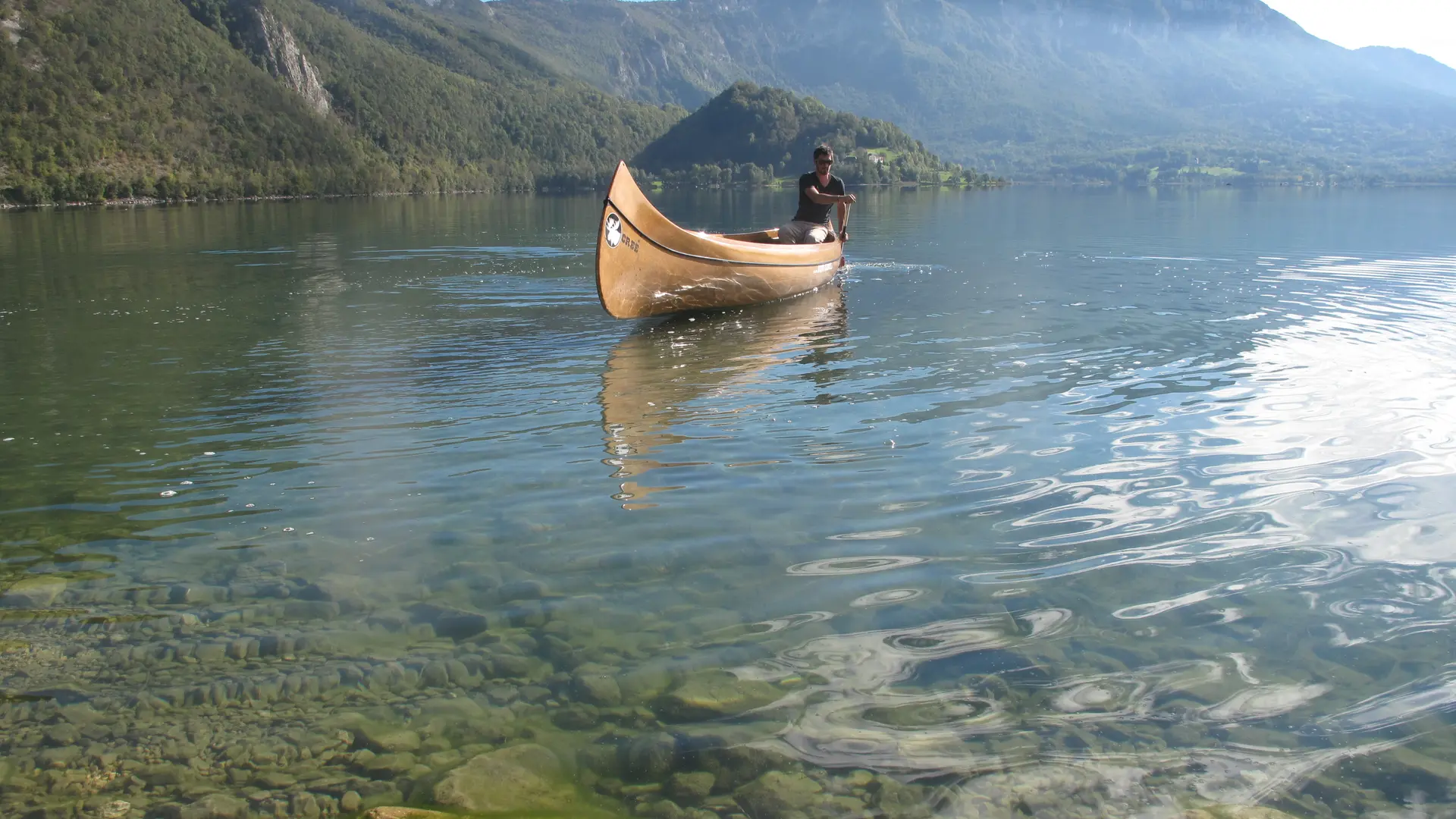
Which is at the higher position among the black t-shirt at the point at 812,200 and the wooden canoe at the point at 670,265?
the black t-shirt at the point at 812,200

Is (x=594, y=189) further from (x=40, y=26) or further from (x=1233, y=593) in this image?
(x=1233, y=593)

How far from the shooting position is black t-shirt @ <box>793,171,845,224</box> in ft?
73.3

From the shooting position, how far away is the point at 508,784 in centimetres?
457

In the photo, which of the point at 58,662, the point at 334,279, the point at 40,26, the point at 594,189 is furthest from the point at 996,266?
the point at 40,26

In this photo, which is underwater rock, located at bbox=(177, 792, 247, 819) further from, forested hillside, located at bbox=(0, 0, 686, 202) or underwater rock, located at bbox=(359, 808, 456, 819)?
forested hillside, located at bbox=(0, 0, 686, 202)

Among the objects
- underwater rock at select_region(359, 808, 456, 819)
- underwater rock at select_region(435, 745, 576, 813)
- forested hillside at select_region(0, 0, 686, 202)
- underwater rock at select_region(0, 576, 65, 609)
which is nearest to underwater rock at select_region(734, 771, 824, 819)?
underwater rock at select_region(435, 745, 576, 813)

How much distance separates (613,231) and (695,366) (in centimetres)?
379

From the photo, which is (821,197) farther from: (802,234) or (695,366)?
(695,366)

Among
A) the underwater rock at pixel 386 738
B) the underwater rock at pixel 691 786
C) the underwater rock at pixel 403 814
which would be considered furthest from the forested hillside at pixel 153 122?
the underwater rock at pixel 691 786

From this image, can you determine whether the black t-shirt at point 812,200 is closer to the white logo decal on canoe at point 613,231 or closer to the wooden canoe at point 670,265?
the wooden canoe at point 670,265

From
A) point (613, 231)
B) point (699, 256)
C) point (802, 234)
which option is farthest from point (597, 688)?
point (802, 234)

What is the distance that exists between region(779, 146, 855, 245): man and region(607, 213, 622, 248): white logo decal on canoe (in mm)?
6123

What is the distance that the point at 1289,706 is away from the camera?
5156mm

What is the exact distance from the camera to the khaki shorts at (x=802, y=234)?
2291 cm
